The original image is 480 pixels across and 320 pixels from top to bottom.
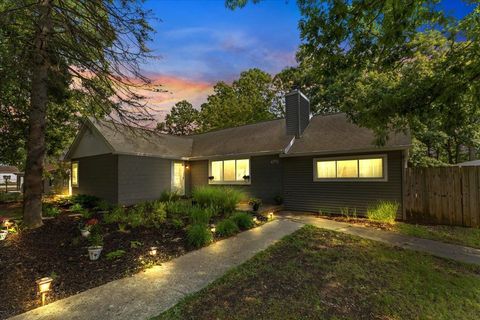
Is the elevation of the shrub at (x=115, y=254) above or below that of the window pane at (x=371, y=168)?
below

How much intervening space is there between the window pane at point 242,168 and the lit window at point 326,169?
11.8 feet

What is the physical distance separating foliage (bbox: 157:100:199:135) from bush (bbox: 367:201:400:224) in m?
30.1

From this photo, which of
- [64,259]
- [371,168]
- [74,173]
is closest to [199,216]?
[64,259]

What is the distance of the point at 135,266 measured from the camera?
16.3ft

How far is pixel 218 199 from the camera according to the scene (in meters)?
9.59

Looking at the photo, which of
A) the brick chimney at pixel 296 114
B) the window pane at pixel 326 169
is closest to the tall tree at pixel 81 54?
the window pane at pixel 326 169

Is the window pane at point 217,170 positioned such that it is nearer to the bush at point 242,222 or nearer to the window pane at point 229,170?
the window pane at point 229,170

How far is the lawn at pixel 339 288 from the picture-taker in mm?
3477

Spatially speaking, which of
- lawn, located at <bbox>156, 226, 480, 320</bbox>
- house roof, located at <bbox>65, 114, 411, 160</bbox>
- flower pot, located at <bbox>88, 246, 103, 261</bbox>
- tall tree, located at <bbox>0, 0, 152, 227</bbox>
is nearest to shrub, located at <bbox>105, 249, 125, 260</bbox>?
flower pot, located at <bbox>88, 246, 103, 261</bbox>

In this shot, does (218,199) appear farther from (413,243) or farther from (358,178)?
(413,243)

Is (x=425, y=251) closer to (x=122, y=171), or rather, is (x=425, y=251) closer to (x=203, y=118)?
(x=122, y=171)

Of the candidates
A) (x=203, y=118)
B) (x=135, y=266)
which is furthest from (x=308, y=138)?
(x=203, y=118)

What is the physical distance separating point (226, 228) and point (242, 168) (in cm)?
681

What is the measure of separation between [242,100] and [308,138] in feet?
65.5
